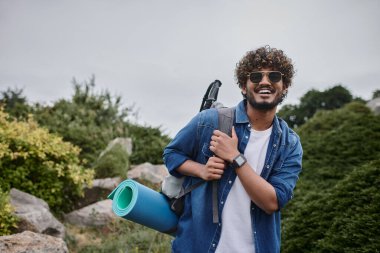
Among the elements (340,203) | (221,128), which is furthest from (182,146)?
(340,203)

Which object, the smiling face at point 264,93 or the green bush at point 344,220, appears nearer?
the smiling face at point 264,93

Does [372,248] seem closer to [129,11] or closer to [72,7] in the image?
[129,11]

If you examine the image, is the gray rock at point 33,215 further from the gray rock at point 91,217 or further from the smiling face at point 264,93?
the smiling face at point 264,93

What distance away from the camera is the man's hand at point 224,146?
205 cm

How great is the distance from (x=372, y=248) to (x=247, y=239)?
1.75 m

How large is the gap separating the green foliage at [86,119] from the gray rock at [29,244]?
236 inches

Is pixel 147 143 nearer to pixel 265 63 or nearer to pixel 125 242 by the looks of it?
pixel 125 242

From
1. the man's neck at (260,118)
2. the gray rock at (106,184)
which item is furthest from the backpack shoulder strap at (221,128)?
the gray rock at (106,184)

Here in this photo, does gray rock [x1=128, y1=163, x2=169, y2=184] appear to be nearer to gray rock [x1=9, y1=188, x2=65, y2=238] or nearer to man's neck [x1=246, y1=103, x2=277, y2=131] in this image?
gray rock [x1=9, y1=188, x2=65, y2=238]

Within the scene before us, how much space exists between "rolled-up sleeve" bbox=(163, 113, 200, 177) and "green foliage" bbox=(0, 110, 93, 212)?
4151 millimetres

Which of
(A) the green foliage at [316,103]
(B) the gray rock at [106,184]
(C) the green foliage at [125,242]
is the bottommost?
(C) the green foliage at [125,242]

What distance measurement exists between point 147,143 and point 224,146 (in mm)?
9746

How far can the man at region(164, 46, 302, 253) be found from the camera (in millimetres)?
2059

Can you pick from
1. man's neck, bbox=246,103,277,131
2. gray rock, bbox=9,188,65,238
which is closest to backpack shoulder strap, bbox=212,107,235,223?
man's neck, bbox=246,103,277,131
